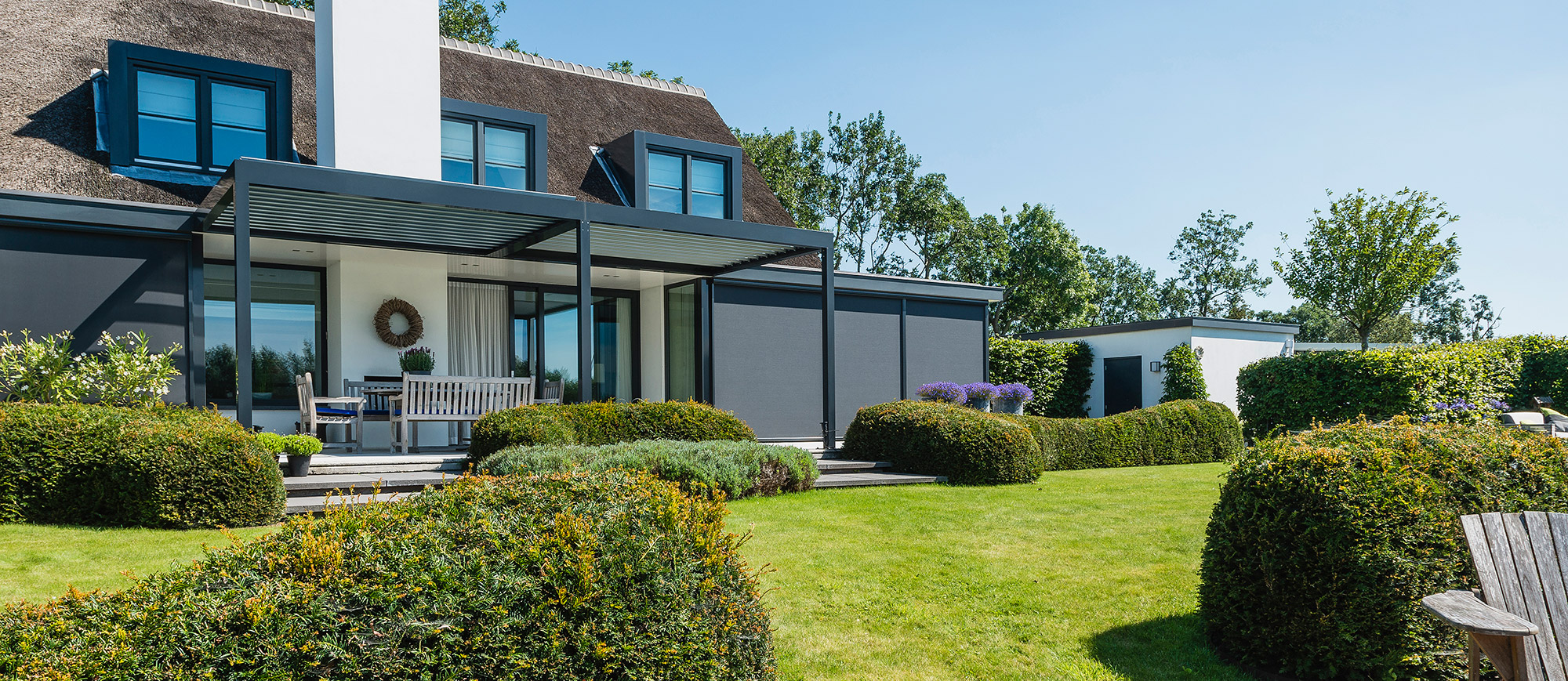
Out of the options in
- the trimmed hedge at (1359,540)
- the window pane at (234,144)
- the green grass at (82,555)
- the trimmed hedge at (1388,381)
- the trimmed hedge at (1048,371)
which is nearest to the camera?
the trimmed hedge at (1359,540)

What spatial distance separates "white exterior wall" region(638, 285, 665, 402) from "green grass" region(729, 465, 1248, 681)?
235 inches

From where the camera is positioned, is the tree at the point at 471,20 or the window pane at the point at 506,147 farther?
the tree at the point at 471,20

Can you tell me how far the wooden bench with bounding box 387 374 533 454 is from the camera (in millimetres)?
9250

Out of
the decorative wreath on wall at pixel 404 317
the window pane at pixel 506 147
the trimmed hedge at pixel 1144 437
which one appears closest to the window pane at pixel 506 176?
the window pane at pixel 506 147

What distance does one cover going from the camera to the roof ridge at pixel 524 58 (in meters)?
12.5

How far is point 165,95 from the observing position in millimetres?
9992

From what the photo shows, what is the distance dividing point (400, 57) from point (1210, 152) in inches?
553

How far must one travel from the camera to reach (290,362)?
10.8m

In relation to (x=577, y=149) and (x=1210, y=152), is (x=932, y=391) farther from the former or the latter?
(x=1210, y=152)

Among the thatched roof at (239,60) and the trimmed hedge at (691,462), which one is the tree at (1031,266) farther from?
the trimmed hedge at (691,462)

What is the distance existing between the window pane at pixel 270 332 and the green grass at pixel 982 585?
21.7 ft

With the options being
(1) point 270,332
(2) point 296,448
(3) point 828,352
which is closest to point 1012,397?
(3) point 828,352

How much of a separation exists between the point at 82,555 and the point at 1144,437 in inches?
454

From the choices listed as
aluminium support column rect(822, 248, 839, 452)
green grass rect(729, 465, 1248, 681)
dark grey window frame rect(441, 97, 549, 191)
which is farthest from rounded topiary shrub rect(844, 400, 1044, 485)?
dark grey window frame rect(441, 97, 549, 191)
